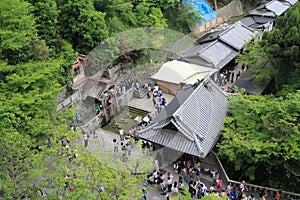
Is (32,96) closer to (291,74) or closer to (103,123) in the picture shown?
(103,123)

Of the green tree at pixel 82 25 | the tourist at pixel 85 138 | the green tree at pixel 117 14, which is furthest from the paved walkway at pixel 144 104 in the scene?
the green tree at pixel 117 14

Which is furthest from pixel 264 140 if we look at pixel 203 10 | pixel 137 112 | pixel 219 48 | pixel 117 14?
pixel 203 10

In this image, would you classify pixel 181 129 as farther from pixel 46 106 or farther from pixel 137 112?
pixel 46 106

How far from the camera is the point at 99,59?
30891mm

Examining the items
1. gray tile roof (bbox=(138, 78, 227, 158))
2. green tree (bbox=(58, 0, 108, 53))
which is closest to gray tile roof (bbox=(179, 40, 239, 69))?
gray tile roof (bbox=(138, 78, 227, 158))

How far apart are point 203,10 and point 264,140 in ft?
97.8

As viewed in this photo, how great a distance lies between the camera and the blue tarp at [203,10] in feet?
144

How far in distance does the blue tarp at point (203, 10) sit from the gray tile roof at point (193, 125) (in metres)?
23.0

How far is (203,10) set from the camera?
45312mm

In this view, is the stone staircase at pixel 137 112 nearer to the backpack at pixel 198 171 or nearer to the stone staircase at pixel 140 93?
the stone staircase at pixel 140 93

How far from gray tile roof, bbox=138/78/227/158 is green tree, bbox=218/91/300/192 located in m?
1.01

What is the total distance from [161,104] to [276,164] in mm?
11716

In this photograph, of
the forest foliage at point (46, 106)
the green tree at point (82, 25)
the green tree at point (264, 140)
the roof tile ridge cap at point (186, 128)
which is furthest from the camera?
the green tree at point (82, 25)

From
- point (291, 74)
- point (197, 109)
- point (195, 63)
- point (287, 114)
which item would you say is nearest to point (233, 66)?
point (195, 63)
